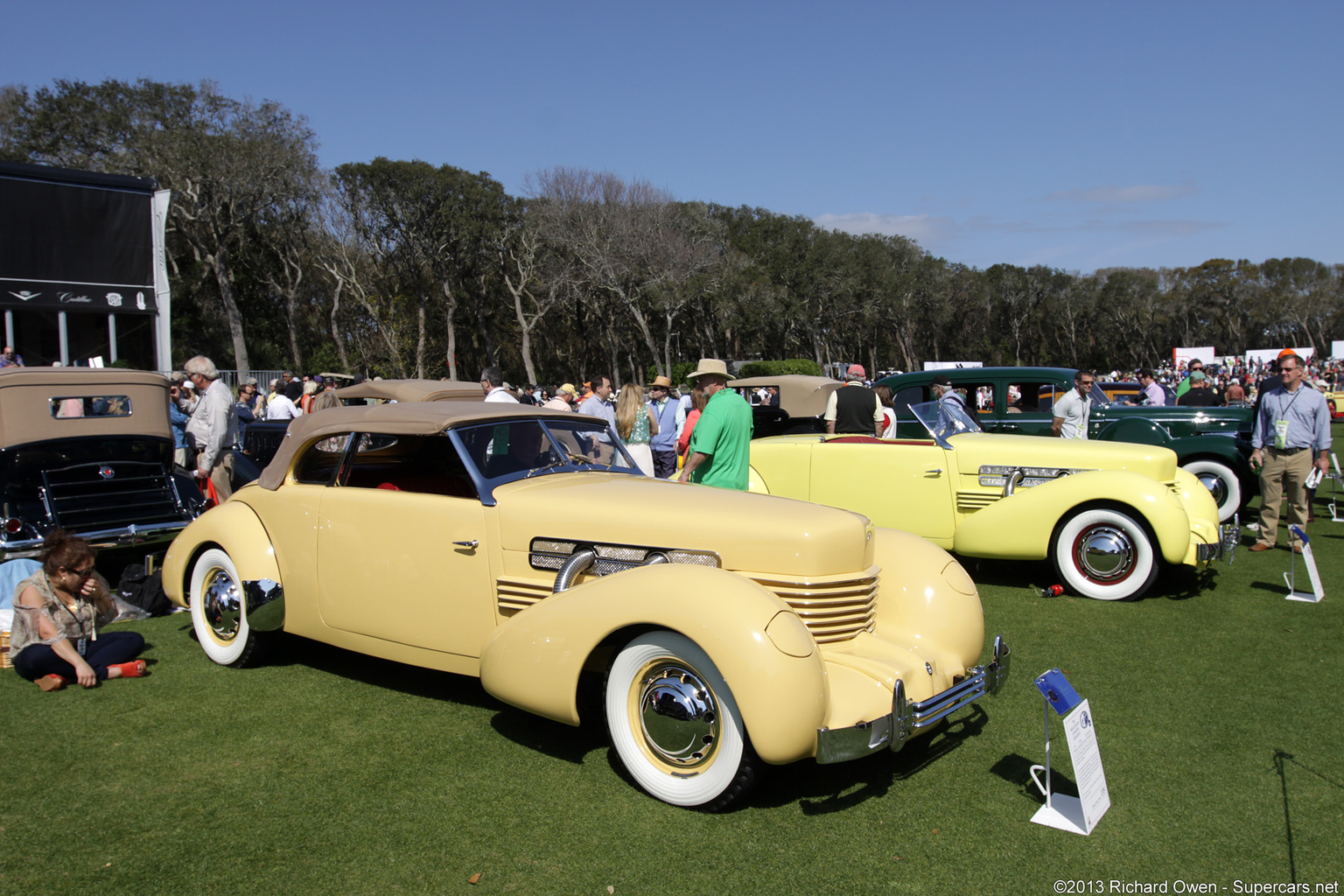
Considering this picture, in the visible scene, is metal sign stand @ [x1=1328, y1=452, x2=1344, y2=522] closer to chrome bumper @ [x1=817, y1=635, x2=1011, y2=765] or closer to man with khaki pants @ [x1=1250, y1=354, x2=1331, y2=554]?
man with khaki pants @ [x1=1250, y1=354, x2=1331, y2=554]

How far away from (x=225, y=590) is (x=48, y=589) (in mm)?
904

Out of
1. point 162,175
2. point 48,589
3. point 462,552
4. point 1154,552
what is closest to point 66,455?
point 48,589

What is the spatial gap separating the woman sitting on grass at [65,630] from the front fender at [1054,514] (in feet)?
18.9

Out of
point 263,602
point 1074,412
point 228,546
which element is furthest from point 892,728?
point 1074,412

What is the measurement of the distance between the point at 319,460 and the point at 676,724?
2807 millimetres

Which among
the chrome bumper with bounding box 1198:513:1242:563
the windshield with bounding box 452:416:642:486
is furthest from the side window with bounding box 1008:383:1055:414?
the windshield with bounding box 452:416:642:486

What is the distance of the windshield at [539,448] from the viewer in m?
4.12

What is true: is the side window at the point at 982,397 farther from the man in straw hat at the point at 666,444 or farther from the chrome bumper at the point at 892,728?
the chrome bumper at the point at 892,728

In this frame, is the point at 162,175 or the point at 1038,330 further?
the point at 1038,330

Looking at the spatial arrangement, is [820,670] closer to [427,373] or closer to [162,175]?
[162,175]

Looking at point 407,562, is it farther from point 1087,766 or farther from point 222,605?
point 1087,766

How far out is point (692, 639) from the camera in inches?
117

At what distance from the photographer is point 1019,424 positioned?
9797mm

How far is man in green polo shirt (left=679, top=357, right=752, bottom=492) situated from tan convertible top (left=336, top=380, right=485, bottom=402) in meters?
2.98
